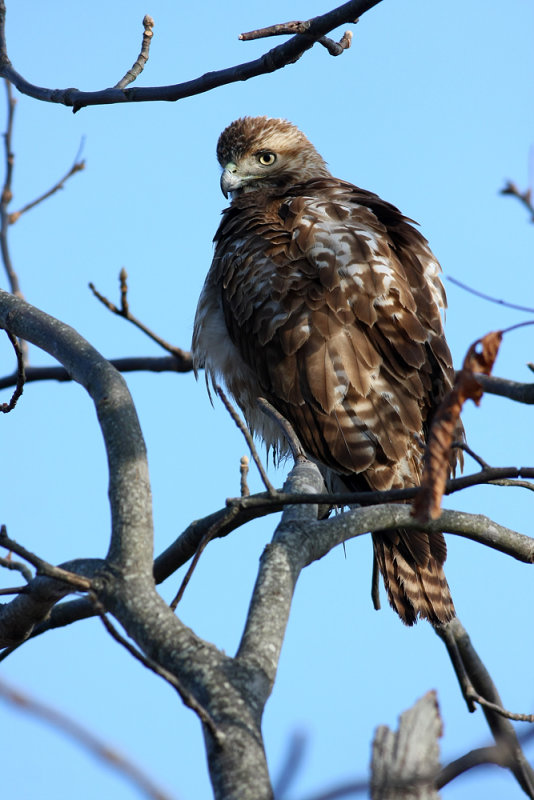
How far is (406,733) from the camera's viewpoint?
2.33m

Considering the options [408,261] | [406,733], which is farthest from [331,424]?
[406,733]

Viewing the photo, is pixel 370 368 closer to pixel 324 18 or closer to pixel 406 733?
pixel 324 18

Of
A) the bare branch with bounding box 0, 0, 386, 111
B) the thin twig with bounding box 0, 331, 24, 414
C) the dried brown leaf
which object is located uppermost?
the bare branch with bounding box 0, 0, 386, 111

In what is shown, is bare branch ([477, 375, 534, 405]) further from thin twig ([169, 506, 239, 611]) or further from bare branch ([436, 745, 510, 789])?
bare branch ([436, 745, 510, 789])

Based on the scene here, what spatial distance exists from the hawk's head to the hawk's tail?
296 centimetres

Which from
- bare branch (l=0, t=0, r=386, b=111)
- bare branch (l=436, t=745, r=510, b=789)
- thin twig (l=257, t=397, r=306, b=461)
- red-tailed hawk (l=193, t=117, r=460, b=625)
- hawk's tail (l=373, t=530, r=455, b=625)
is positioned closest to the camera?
bare branch (l=436, t=745, r=510, b=789)

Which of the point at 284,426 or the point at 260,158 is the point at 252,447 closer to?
the point at 284,426

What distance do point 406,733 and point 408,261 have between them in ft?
10.9

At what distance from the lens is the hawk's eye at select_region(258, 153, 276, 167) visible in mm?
6641

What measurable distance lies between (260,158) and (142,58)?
309 cm

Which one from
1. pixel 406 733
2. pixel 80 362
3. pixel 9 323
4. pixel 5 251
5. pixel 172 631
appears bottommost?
pixel 406 733

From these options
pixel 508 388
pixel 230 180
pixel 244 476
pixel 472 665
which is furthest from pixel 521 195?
pixel 230 180

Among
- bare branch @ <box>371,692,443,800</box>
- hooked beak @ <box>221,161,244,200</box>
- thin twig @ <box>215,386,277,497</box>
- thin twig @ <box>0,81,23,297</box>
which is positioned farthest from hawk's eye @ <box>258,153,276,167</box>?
bare branch @ <box>371,692,443,800</box>

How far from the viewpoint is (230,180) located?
6.48 metres
